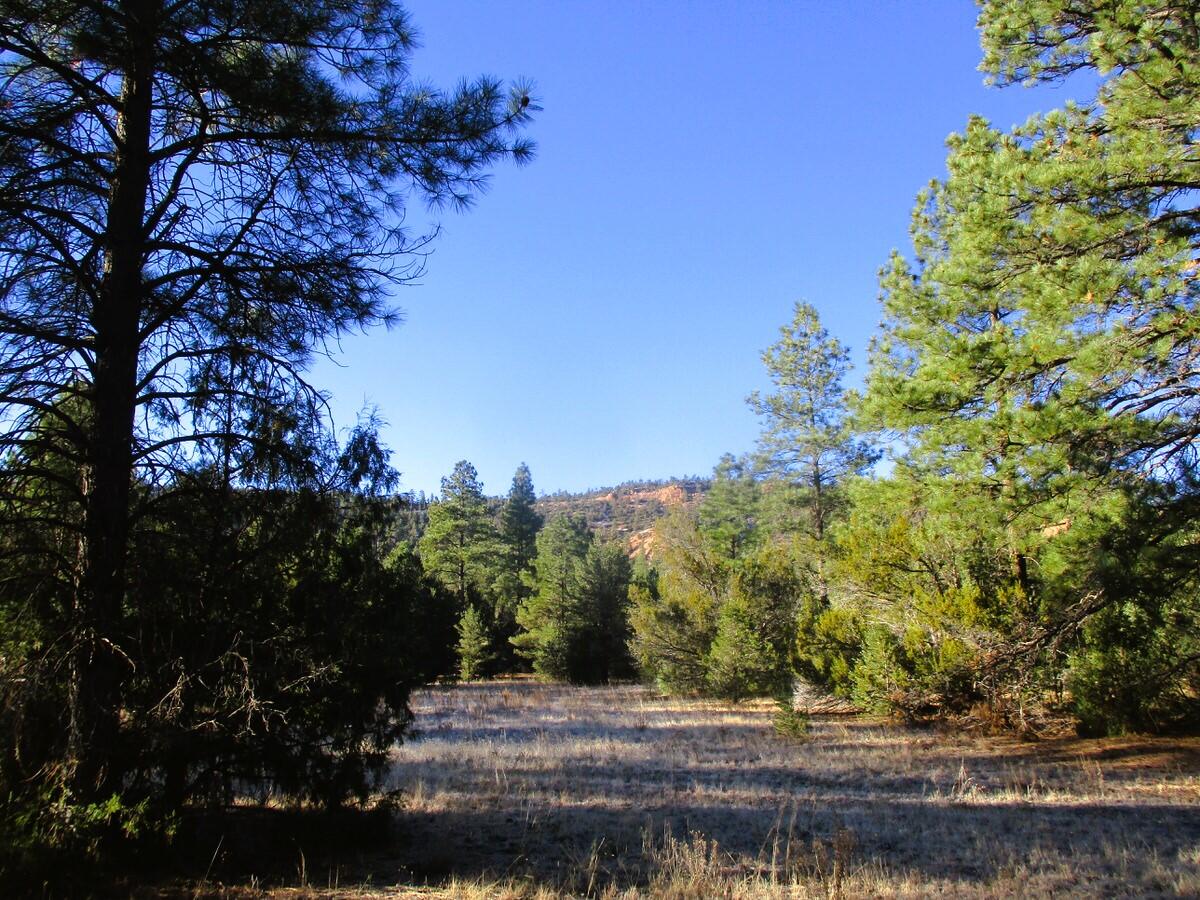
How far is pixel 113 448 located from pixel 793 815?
6397 millimetres

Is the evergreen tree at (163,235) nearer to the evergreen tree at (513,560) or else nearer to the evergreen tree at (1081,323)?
the evergreen tree at (1081,323)

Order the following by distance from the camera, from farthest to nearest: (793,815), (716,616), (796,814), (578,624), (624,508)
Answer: (624,508)
(578,624)
(716,616)
(796,814)
(793,815)

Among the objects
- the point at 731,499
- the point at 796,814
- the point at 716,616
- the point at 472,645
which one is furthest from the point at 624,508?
the point at 796,814

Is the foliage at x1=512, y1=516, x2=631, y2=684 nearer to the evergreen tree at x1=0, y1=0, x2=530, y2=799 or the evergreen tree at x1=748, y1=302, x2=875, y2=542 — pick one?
the evergreen tree at x1=748, y1=302, x2=875, y2=542

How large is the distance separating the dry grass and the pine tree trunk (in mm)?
2227

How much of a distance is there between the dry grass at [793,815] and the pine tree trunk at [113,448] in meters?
2.23

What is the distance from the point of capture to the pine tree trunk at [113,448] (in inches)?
185

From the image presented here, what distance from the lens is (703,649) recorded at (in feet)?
69.0

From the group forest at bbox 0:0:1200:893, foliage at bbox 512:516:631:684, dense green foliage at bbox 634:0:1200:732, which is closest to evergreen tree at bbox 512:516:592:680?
foliage at bbox 512:516:631:684

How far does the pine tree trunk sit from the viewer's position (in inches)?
185

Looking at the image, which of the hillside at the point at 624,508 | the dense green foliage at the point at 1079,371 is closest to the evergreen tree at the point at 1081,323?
the dense green foliage at the point at 1079,371

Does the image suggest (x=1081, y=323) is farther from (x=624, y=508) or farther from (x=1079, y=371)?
(x=624, y=508)

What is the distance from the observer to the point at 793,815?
669cm

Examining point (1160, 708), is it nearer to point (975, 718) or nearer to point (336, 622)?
point (975, 718)
